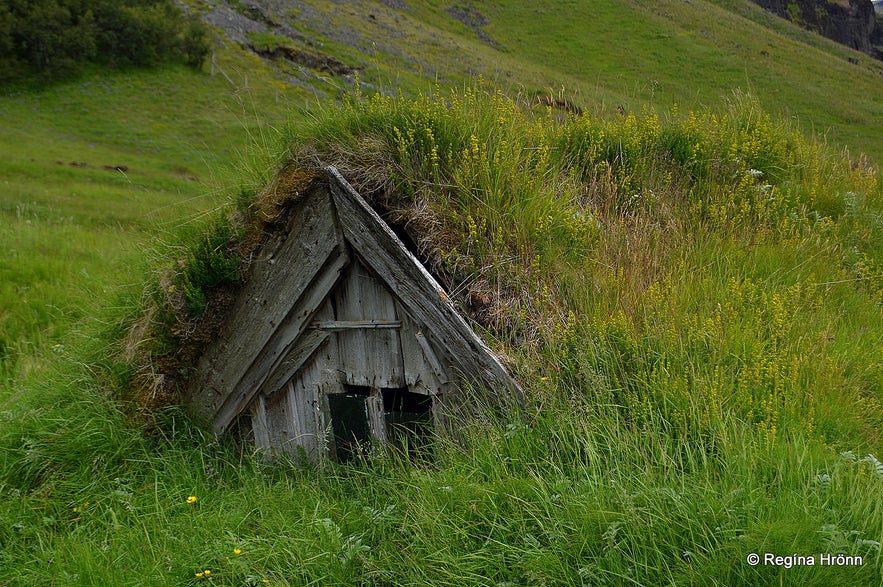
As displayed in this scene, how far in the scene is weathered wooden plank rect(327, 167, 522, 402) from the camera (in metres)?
3.58

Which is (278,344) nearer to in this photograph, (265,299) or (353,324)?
(265,299)

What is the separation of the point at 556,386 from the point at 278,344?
7.61 ft

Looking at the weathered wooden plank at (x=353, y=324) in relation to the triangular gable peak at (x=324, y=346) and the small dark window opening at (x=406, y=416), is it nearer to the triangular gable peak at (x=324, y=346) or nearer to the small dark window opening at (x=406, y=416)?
the triangular gable peak at (x=324, y=346)

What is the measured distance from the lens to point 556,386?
10.8ft

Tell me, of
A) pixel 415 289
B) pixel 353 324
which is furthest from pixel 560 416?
pixel 353 324

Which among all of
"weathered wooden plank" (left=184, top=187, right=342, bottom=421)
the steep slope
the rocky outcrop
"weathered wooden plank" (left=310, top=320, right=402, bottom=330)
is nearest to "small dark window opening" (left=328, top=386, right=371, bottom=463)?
"weathered wooden plank" (left=310, top=320, right=402, bottom=330)

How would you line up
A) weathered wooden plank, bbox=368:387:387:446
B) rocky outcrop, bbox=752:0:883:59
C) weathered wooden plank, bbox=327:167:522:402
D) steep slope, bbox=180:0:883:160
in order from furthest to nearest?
rocky outcrop, bbox=752:0:883:59
steep slope, bbox=180:0:883:160
weathered wooden plank, bbox=368:387:387:446
weathered wooden plank, bbox=327:167:522:402

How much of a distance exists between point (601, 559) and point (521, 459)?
2.40 ft

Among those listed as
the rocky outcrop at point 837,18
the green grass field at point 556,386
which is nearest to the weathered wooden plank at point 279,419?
the green grass field at point 556,386

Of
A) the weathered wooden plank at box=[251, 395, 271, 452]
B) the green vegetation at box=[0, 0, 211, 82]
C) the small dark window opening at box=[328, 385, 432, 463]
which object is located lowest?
the weathered wooden plank at box=[251, 395, 271, 452]

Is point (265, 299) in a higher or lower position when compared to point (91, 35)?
lower

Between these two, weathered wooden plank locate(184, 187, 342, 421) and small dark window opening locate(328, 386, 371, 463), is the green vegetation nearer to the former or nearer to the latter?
weathered wooden plank locate(184, 187, 342, 421)

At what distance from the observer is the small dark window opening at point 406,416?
4246mm

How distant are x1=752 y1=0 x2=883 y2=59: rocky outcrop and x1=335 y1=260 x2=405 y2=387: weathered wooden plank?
124m
